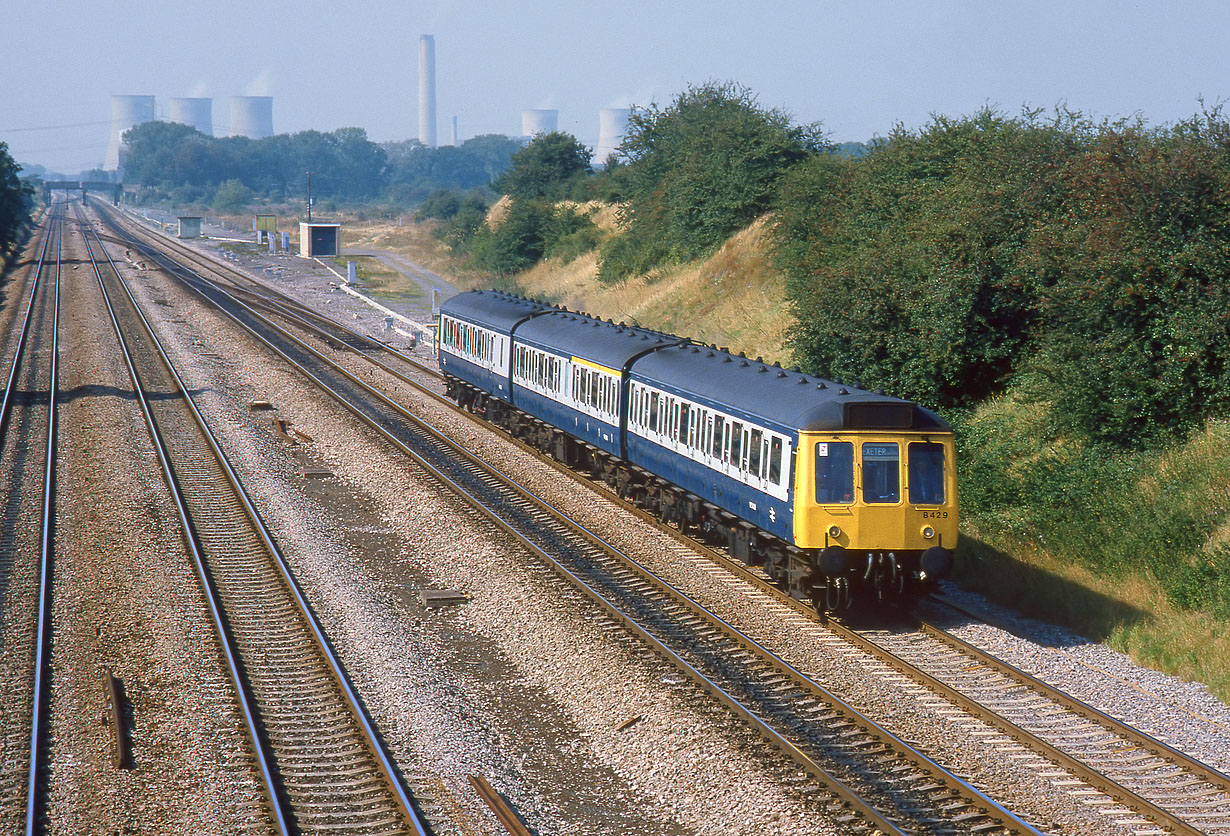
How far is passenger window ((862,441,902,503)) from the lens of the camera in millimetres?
16297

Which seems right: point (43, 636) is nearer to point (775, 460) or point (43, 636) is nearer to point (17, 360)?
point (775, 460)

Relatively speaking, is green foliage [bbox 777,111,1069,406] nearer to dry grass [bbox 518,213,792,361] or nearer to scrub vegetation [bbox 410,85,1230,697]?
scrub vegetation [bbox 410,85,1230,697]

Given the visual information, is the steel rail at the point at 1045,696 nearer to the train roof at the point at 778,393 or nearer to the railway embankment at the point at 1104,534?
the railway embankment at the point at 1104,534

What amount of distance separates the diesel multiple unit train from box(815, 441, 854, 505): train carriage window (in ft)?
0.06

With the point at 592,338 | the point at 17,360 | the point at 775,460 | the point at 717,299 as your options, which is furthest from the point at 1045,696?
the point at 717,299

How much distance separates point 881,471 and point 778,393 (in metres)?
2.41

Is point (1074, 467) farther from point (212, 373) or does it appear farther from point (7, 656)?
point (212, 373)

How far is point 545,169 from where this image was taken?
93688 millimetres

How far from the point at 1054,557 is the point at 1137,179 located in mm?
7276

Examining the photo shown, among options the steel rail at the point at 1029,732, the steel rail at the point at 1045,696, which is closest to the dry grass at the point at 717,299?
the steel rail at the point at 1045,696

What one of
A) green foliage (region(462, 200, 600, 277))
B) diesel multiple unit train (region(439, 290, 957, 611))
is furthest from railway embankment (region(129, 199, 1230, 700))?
green foliage (region(462, 200, 600, 277))

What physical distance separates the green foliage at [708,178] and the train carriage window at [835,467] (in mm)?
37867

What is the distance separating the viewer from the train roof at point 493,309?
106 ft

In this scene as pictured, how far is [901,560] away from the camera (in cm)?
1650
